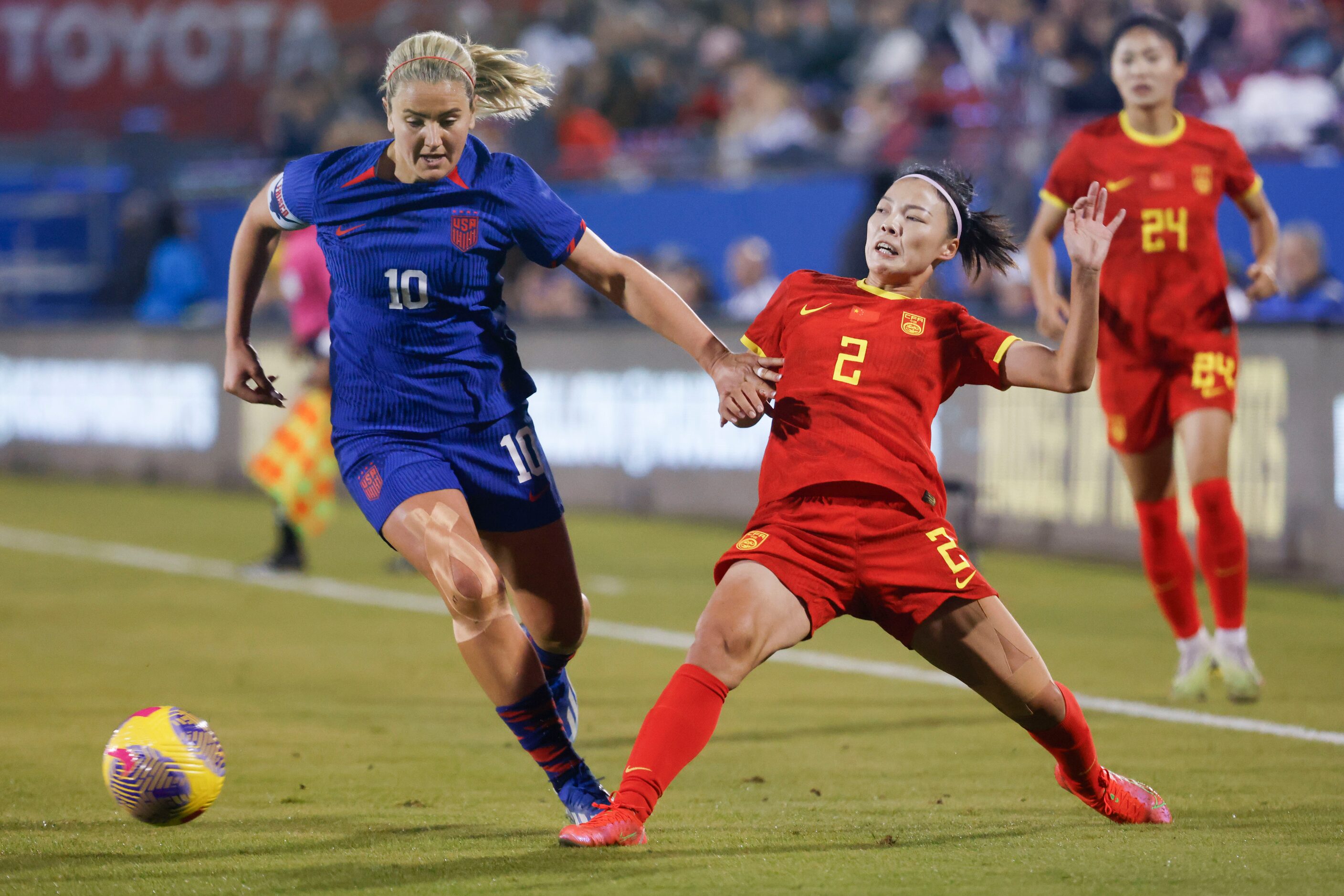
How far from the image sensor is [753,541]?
4582mm

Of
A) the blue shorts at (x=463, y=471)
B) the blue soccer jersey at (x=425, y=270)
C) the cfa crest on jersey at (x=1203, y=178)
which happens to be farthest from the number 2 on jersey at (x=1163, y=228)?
the blue shorts at (x=463, y=471)

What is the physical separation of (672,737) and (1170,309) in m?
3.41

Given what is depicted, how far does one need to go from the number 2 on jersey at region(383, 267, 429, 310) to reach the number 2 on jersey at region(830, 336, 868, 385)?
1.12 meters

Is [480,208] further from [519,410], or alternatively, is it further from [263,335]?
[263,335]

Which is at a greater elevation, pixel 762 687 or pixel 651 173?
pixel 651 173

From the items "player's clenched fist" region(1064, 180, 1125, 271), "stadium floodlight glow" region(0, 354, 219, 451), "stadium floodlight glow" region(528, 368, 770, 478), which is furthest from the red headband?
"stadium floodlight glow" region(0, 354, 219, 451)

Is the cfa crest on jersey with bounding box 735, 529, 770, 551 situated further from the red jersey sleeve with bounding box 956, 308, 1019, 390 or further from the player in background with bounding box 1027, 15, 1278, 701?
the player in background with bounding box 1027, 15, 1278, 701

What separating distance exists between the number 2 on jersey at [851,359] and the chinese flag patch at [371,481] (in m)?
1.25

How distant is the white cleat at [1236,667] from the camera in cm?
700

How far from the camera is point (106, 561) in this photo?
38.2ft

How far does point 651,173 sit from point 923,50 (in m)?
2.80

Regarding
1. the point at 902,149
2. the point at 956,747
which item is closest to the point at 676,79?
the point at 902,149

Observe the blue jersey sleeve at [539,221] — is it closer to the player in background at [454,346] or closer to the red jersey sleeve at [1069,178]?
the player in background at [454,346]

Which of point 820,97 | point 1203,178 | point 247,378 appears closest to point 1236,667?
point 1203,178
